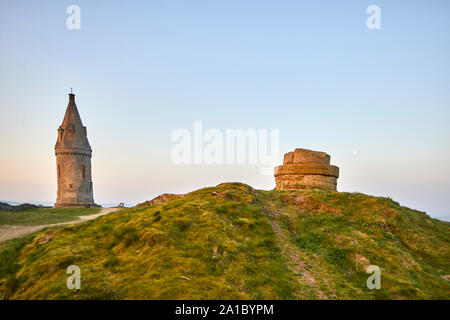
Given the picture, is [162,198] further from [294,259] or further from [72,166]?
[72,166]

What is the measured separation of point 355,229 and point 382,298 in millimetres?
4893

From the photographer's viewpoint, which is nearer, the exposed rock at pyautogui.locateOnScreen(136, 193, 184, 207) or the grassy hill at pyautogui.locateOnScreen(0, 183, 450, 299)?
the grassy hill at pyautogui.locateOnScreen(0, 183, 450, 299)

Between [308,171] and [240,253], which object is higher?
[308,171]

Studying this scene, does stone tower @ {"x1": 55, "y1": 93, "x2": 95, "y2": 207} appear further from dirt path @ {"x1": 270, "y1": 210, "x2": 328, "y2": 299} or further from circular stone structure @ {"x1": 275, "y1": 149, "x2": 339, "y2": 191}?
dirt path @ {"x1": 270, "y1": 210, "x2": 328, "y2": 299}

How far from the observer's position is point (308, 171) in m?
20.6

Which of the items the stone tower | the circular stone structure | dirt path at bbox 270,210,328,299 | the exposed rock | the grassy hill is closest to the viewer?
the grassy hill

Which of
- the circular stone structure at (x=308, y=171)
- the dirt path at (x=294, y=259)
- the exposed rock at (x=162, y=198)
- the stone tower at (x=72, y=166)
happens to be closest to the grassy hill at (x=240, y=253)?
the dirt path at (x=294, y=259)

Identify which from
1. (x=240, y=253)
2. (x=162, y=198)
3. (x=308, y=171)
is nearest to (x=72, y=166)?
(x=162, y=198)

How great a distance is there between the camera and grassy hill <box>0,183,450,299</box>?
8.25 m

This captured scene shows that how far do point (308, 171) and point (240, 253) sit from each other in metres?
12.1

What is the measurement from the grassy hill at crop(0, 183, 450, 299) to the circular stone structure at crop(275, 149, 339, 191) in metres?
4.17

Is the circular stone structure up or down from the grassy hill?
up

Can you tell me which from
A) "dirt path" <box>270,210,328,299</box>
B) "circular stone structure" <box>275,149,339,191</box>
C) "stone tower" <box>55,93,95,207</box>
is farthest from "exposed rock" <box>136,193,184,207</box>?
"stone tower" <box>55,93,95,207</box>

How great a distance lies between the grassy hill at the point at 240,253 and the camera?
825cm
